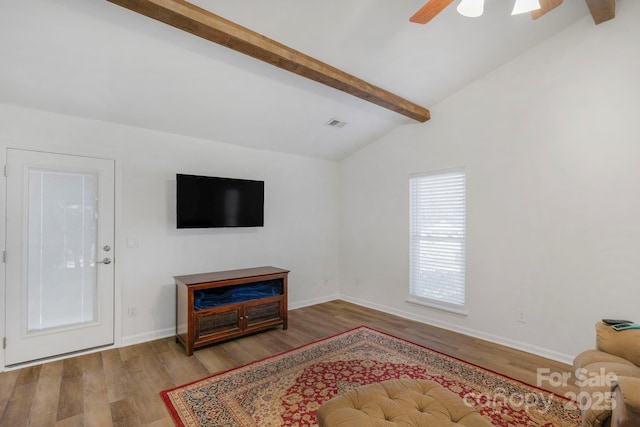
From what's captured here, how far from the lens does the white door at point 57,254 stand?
292 cm

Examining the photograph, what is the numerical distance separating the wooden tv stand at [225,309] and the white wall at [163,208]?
28 centimetres

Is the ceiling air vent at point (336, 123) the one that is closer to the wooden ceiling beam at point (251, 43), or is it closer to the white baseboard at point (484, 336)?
the wooden ceiling beam at point (251, 43)

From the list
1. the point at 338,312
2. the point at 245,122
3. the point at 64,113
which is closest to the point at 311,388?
the point at 338,312

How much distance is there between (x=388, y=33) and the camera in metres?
2.82

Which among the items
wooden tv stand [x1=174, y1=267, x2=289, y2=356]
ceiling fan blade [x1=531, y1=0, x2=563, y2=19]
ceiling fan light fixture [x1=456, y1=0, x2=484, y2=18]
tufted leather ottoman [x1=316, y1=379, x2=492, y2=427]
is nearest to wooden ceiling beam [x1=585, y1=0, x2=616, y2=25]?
ceiling fan blade [x1=531, y1=0, x2=563, y2=19]

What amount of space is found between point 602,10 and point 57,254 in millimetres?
5445

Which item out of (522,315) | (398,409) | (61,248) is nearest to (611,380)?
(398,409)

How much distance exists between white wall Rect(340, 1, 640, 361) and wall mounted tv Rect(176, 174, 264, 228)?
7.66 ft

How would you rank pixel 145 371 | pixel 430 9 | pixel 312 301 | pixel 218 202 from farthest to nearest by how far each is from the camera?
pixel 312 301, pixel 218 202, pixel 145 371, pixel 430 9

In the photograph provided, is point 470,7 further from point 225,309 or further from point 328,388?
point 225,309

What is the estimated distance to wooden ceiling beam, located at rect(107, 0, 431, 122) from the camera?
81.9 inches

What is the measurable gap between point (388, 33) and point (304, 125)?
159 centimetres

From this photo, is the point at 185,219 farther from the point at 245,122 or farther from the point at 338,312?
the point at 338,312

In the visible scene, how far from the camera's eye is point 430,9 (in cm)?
194
